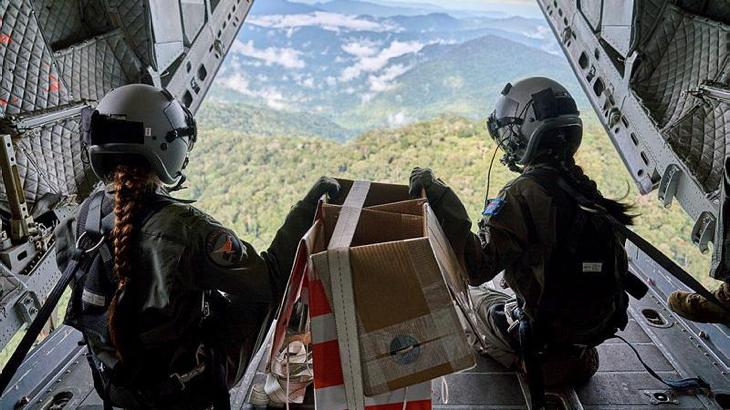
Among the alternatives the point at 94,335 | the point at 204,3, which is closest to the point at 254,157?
the point at 204,3

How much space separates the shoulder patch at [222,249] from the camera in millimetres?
1562

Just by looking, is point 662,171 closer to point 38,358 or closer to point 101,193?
point 101,193

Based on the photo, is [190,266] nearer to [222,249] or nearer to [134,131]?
[222,249]

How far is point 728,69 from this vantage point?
9.02 ft

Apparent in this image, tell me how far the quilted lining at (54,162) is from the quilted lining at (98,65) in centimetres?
25

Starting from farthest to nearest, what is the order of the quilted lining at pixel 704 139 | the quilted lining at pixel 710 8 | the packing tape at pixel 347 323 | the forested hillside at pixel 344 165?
the forested hillside at pixel 344 165 → the quilted lining at pixel 710 8 → the quilted lining at pixel 704 139 → the packing tape at pixel 347 323

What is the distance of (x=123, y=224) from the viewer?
1.51 metres

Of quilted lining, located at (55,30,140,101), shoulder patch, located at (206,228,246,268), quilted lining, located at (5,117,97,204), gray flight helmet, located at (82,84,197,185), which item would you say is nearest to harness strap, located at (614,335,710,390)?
shoulder patch, located at (206,228,246,268)

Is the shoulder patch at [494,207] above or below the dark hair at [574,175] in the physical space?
below

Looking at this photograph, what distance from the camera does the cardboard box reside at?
123cm

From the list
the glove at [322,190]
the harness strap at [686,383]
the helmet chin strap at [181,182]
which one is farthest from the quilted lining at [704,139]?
the helmet chin strap at [181,182]

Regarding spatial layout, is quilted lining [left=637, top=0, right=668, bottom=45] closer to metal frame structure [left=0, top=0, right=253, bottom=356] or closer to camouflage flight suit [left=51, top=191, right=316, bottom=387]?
Answer: camouflage flight suit [left=51, top=191, right=316, bottom=387]

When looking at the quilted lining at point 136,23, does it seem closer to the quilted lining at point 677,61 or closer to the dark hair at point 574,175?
the dark hair at point 574,175

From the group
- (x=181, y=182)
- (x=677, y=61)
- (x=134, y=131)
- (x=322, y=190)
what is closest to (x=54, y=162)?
(x=181, y=182)
